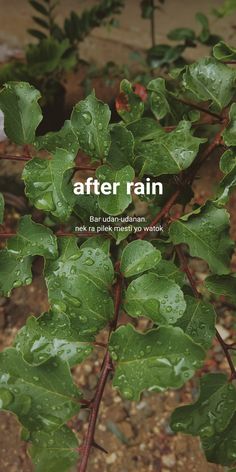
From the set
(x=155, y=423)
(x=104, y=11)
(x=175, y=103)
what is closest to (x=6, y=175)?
(x=104, y=11)

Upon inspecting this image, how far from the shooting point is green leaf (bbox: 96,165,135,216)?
707 mm

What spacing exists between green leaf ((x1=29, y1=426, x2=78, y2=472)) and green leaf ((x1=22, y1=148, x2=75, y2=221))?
25 centimetres

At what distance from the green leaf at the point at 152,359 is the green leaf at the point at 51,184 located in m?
0.20

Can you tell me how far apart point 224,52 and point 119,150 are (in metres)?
0.24

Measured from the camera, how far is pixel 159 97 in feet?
3.01

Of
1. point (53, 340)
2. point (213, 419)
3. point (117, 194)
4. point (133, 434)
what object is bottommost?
point (133, 434)

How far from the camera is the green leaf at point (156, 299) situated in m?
0.62

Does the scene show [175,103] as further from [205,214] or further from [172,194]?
[205,214]

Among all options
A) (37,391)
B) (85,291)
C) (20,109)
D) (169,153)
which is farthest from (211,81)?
(37,391)

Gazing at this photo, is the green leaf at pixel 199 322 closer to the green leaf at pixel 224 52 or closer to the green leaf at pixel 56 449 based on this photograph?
the green leaf at pixel 56 449

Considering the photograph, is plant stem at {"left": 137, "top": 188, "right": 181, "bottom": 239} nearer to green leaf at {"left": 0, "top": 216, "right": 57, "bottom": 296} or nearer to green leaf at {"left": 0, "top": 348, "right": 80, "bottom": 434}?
green leaf at {"left": 0, "top": 216, "right": 57, "bottom": 296}

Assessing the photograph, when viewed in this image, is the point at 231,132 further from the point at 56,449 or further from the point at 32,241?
the point at 56,449

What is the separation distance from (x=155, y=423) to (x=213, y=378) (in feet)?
3.29

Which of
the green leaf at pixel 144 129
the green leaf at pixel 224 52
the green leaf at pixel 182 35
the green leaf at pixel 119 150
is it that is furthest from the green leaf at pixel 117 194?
the green leaf at pixel 182 35
